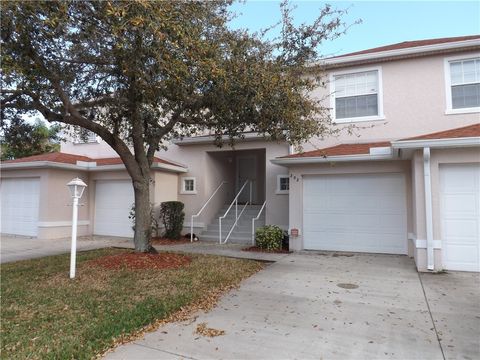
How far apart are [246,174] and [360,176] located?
6.55 m

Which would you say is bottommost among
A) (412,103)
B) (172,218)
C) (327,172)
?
(172,218)

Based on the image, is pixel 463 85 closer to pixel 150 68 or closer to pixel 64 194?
pixel 150 68

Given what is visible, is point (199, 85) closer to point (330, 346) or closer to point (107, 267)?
point (107, 267)

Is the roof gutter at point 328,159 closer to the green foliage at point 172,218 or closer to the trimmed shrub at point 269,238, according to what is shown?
the trimmed shrub at point 269,238

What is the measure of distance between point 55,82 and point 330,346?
21.1 ft

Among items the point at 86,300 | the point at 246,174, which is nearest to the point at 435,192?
the point at 86,300

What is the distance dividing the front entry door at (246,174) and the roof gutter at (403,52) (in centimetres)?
592

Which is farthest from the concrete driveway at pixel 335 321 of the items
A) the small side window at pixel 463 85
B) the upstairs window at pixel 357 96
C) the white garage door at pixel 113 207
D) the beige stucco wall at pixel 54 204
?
the beige stucco wall at pixel 54 204

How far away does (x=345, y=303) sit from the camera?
560 cm

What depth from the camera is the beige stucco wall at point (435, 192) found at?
25.3 ft

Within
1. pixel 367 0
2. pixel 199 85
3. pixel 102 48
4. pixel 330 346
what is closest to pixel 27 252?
pixel 102 48

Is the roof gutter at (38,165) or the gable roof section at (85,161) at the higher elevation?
the gable roof section at (85,161)

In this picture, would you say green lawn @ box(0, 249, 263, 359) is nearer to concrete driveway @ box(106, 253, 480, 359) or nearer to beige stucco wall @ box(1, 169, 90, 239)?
concrete driveway @ box(106, 253, 480, 359)

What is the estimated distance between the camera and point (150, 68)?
6.00 meters
